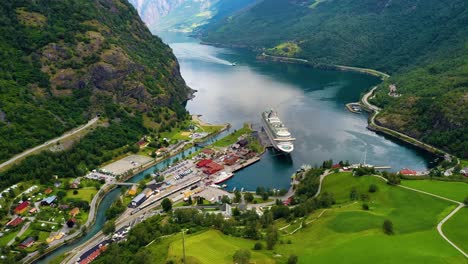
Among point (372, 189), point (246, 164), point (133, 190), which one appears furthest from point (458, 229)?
point (133, 190)

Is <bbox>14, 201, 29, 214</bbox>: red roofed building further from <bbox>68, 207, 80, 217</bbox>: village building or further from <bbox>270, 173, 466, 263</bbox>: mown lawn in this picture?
<bbox>270, 173, 466, 263</bbox>: mown lawn

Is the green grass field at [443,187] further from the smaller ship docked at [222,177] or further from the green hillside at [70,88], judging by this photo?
the green hillside at [70,88]

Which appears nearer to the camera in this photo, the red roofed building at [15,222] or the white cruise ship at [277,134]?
the red roofed building at [15,222]

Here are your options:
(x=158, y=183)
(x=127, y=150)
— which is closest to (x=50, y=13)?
(x=127, y=150)

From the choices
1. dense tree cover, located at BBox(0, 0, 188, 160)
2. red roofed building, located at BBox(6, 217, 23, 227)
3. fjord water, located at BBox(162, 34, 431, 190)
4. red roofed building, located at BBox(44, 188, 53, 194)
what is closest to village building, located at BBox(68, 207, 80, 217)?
red roofed building, located at BBox(6, 217, 23, 227)

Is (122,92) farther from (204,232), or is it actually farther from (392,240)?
(392,240)

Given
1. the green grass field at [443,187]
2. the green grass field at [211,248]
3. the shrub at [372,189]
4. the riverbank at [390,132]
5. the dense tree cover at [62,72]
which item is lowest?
the riverbank at [390,132]


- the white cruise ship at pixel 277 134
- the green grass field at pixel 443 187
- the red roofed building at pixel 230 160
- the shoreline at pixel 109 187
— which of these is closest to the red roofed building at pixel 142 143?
the shoreline at pixel 109 187
